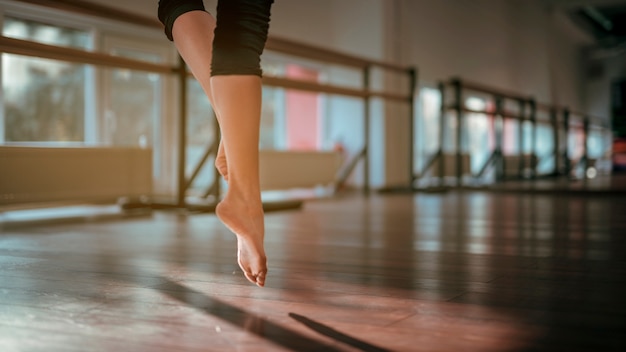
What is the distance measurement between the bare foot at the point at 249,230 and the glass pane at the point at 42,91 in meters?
4.69

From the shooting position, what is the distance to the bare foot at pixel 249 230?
1.09m

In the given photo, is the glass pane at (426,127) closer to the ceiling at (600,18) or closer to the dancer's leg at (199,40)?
the ceiling at (600,18)

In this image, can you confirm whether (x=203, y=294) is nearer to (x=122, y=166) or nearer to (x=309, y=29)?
(x=122, y=166)

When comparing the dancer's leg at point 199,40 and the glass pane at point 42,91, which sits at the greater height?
the glass pane at point 42,91

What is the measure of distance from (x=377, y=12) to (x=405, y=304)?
775cm

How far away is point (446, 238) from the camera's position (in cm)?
209

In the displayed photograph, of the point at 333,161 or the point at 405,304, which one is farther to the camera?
the point at 333,161

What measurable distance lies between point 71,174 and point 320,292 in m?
3.07

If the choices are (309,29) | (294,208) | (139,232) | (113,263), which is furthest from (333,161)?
(113,263)

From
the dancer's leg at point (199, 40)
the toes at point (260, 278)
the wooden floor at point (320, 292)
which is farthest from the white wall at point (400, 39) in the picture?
the toes at point (260, 278)

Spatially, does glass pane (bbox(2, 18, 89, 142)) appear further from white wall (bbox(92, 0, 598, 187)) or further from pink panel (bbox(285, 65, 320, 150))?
pink panel (bbox(285, 65, 320, 150))

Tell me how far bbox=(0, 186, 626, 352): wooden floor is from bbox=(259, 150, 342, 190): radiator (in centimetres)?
437

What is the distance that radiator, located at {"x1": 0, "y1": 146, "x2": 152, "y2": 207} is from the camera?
11.5ft

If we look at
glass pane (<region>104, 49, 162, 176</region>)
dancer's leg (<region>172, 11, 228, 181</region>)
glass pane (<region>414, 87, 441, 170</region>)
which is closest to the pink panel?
glass pane (<region>414, 87, 441, 170</region>)
